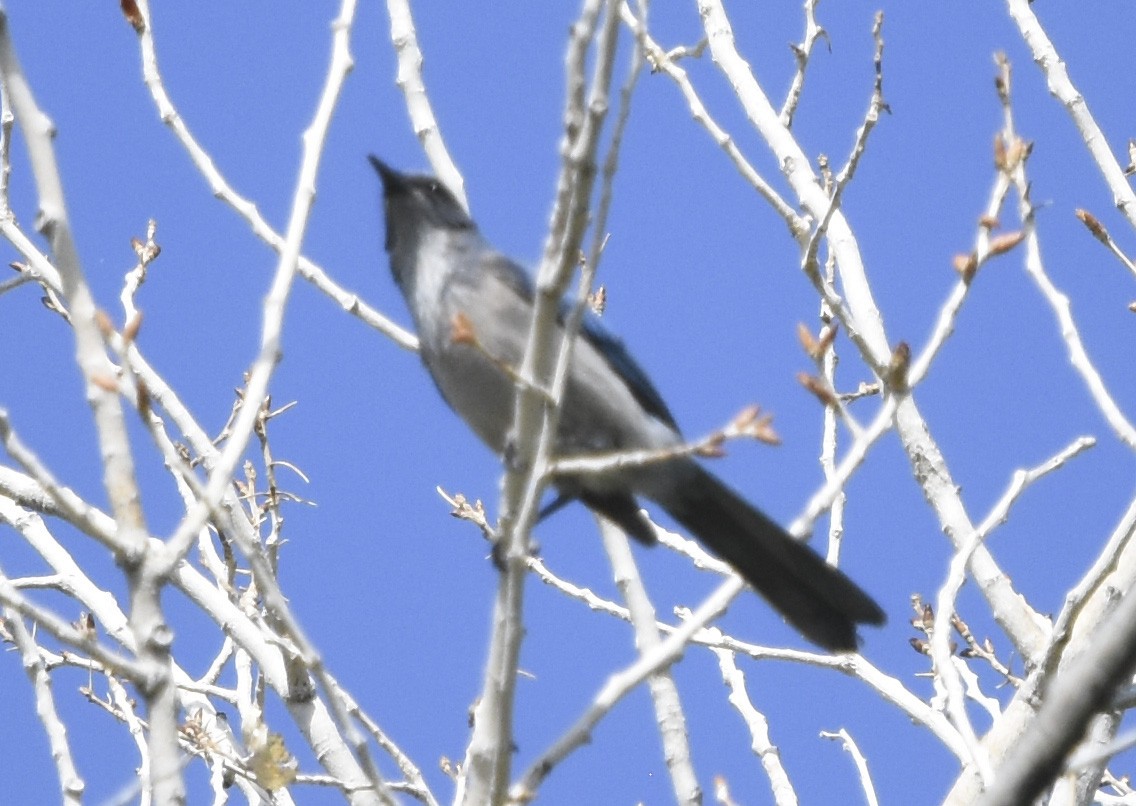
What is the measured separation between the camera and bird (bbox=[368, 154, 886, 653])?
482 centimetres

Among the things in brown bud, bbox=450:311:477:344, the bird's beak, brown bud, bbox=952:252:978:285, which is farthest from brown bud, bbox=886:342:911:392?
the bird's beak

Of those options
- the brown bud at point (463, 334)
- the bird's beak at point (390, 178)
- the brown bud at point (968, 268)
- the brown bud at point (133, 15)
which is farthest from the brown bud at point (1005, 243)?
the bird's beak at point (390, 178)

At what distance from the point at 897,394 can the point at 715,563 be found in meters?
2.35

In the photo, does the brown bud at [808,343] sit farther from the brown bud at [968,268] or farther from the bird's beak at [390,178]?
the bird's beak at [390,178]

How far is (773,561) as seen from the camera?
498 centimetres

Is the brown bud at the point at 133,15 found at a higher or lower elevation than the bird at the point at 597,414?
higher

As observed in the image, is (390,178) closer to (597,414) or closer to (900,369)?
(597,414)

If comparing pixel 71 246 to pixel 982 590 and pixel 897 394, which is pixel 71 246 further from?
→ pixel 982 590

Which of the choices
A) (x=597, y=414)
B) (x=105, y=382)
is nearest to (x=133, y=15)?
(x=105, y=382)

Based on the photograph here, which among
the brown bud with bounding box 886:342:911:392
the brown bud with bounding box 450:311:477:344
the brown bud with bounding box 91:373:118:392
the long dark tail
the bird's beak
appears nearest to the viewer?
the brown bud with bounding box 91:373:118:392

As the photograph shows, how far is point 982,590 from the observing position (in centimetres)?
480

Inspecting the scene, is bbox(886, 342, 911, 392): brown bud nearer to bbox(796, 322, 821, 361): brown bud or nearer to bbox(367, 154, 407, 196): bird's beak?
bbox(796, 322, 821, 361): brown bud

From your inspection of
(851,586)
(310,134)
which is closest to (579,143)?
(310,134)

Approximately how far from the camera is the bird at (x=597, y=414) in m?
4.82
